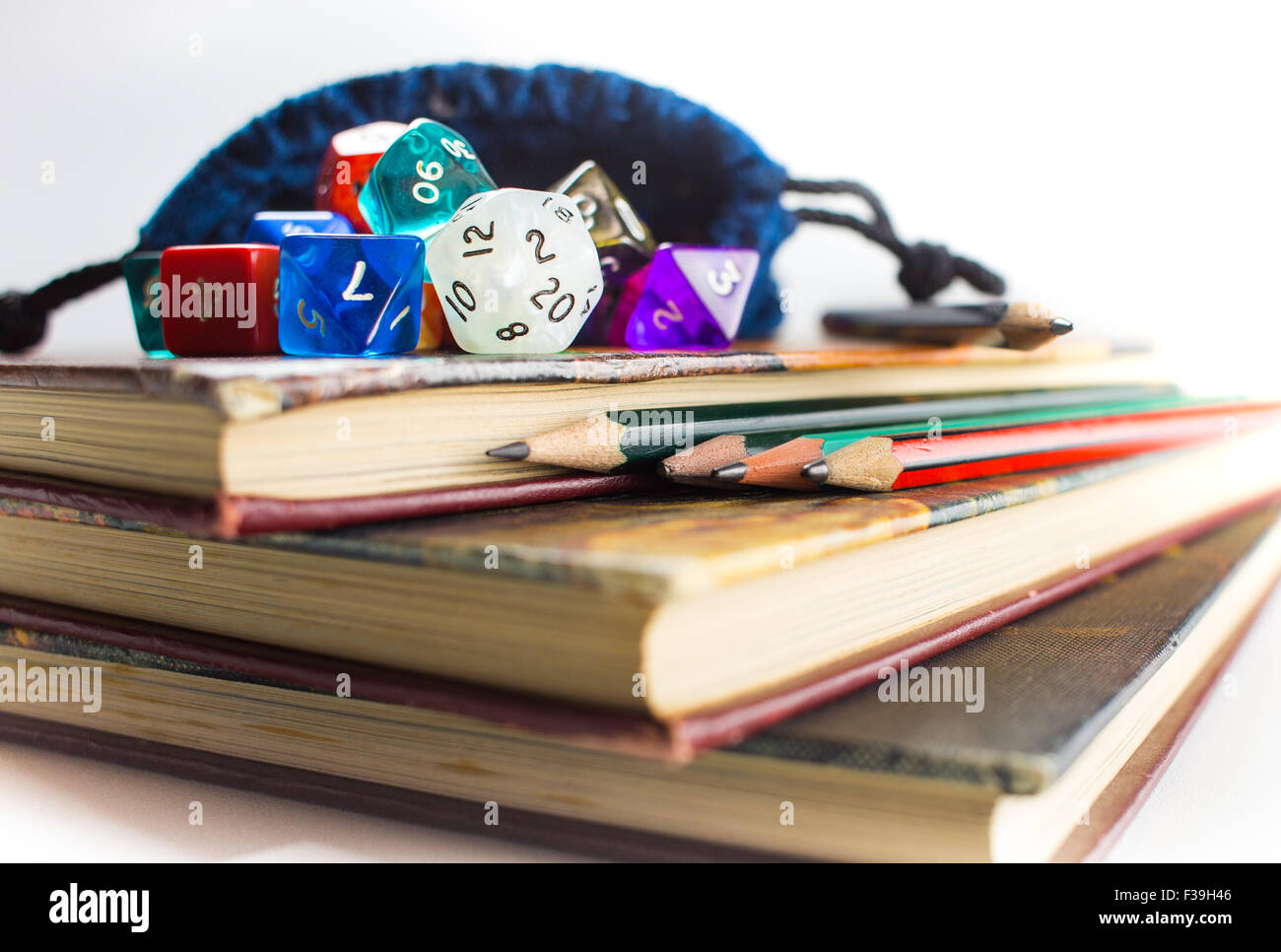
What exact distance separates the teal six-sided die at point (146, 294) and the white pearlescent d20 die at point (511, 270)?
23cm

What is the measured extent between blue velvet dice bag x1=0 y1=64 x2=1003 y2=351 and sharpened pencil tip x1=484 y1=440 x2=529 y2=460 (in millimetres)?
446

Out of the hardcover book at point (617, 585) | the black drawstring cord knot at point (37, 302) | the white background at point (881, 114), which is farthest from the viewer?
the white background at point (881, 114)

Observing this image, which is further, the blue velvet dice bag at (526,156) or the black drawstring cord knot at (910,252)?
the black drawstring cord knot at (910,252)

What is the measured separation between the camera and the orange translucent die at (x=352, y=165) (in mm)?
837

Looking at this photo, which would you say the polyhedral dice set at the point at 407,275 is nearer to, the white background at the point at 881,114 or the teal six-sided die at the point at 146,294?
the teal six-sided die at the point at 146,294

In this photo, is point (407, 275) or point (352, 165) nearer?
point (407, 275)

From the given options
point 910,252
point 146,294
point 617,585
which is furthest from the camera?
point 910,252

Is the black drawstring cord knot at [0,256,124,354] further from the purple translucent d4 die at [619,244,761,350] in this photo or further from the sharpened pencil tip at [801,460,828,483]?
the sharpened pencil tip at [801,460,828,483]

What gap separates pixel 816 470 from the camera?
60 cm

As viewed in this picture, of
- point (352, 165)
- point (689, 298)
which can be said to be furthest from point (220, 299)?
point (689, 298)

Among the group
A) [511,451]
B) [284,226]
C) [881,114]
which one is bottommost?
[511,451]

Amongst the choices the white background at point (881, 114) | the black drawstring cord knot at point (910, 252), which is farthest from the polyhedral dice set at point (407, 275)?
the white background at point (881, 114)

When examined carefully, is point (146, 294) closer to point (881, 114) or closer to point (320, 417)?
point (320, 417)

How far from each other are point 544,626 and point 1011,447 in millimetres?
385
